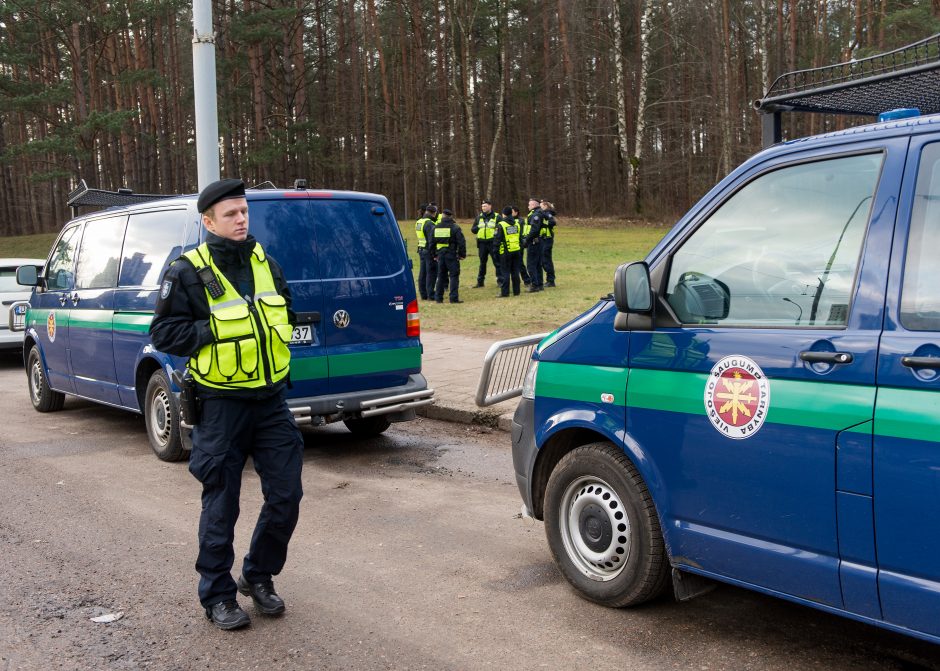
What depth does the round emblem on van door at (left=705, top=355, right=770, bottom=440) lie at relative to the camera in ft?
11.2

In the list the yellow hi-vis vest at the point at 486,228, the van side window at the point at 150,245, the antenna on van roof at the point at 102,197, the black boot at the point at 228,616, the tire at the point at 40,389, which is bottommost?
the black boot at the point at 228,616

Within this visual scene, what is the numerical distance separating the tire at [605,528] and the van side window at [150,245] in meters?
4.07

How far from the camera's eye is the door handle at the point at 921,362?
9.55 ft

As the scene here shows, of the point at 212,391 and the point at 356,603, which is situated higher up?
the point at 212,391

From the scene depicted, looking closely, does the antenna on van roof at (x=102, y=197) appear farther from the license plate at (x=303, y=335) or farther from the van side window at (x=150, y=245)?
the license plate at (x=303, y=335)

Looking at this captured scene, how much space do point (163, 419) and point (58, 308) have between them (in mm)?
2364

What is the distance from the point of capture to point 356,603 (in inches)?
175

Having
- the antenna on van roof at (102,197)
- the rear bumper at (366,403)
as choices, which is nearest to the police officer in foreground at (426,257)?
the antenna on van roof at (102,197)

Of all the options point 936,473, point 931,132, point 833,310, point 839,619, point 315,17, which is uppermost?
point 315,17

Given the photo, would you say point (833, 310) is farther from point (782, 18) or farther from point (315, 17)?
point (315, 17)

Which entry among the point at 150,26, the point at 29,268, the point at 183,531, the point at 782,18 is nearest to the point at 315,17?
the point at 150,26

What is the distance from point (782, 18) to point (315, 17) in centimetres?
2270

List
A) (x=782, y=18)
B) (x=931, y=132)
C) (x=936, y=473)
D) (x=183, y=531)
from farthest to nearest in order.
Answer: (x=782, y=18) → (x=183, y=531) → (x=931, y=132) → (x=936, y=473)

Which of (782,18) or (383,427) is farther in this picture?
(782,18)
